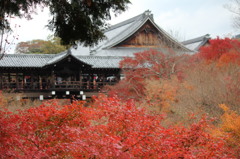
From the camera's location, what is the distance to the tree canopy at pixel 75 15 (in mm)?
8086

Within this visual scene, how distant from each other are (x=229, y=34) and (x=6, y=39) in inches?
891

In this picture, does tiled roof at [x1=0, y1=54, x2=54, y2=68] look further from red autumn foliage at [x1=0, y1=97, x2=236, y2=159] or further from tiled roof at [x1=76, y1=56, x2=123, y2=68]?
red autumn foliage at [x1=0, y1=97, x2=236, y2=159]

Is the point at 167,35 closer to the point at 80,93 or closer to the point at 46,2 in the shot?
the point at 80,93

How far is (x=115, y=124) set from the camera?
735cm

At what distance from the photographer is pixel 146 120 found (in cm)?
752

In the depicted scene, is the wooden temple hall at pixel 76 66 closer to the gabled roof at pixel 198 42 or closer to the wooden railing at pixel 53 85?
the wooden railing at pixel 53 85

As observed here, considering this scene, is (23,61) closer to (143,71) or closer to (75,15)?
(143,71)

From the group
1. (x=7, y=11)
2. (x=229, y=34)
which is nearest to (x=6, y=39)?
(x=7, y=11)

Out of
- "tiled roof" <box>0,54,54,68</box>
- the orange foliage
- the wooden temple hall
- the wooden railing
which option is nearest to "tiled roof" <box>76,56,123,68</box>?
the wooden temple hall

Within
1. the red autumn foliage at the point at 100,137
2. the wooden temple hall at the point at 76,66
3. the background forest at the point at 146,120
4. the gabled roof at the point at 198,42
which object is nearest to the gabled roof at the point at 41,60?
the wooden temple hall at the point at 76,66

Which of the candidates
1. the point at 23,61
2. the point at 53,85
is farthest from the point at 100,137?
the point at 23,61

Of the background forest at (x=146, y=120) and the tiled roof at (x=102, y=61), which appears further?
the tiled roof at (x=102, y=61)

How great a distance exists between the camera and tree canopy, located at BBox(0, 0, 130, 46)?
8.09m

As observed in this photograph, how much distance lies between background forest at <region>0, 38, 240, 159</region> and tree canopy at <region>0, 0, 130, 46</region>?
6.22 ft
